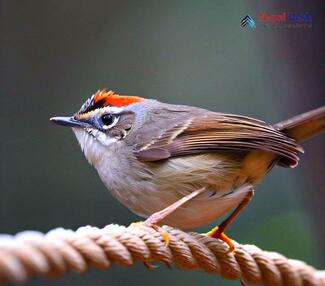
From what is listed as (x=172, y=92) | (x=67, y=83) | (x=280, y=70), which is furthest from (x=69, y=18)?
(x=280, y=70)

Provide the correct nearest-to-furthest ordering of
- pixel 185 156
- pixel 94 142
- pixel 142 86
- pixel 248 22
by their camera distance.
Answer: pixel 185 156 → pixel 94 142 → pixel 248 22 → pixel 142 86

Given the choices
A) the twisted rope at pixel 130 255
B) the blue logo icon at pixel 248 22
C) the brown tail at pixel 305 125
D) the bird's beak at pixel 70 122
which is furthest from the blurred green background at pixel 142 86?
the twisted rope at pixel 130 255

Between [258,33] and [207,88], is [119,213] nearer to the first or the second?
[207,88]

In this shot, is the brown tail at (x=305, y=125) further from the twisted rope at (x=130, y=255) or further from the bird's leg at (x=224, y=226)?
the twisted rope at (x=130, y=255)

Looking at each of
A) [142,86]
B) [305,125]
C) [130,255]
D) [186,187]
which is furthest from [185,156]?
[142,86]

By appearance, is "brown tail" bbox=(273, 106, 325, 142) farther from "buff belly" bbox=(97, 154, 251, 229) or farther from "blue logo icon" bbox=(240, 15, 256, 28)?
"blue logo icon" bbox=(240, 15, 256, 28)

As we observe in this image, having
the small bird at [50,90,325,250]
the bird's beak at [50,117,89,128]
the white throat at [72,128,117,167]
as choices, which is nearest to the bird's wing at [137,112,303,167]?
the small bird at [50,90,325,250]

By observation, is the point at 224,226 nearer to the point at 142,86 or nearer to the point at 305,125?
the point at 305,125
